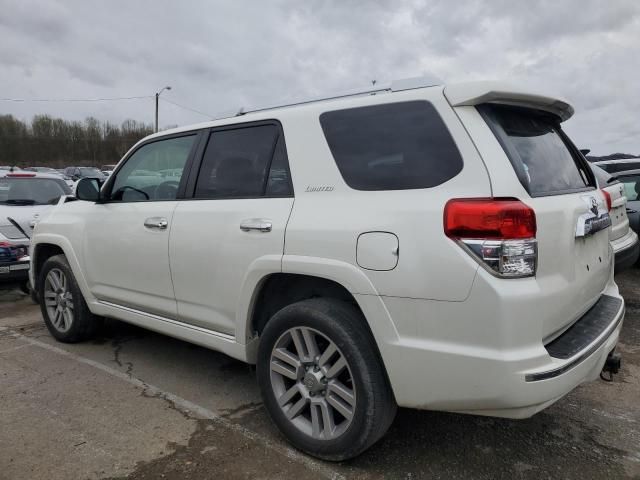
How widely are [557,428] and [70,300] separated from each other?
156 inches

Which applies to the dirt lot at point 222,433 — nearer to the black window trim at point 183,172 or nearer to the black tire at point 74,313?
the black tire at point 74,313

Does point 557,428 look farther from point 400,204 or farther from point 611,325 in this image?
point 400,204

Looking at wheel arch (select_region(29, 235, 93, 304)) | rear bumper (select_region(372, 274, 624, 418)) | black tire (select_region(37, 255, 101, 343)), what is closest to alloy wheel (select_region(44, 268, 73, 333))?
black tire (select_region(37, 255, 101, 343))

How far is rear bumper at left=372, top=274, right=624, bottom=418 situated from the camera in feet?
6.70

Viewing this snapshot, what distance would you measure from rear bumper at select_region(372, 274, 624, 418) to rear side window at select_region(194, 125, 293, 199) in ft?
3.51

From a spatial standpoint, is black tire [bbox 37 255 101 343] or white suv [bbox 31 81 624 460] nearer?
white suv [bbox 31 81 624 460]

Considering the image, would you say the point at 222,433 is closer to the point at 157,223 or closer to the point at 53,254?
the point at 157,223

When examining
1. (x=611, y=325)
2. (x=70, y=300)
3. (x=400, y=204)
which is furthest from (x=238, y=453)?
(x=70, y=300)

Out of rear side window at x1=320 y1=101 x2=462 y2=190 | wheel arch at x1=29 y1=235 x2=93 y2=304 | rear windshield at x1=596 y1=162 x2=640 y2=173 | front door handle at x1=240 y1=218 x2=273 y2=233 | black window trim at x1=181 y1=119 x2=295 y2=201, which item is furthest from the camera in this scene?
rear windshield at x1=596 y1=162 x2=640 y2=173

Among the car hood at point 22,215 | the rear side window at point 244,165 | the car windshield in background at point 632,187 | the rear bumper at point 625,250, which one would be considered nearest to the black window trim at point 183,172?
the rear side window at point 244,165

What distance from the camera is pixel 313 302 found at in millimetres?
2625

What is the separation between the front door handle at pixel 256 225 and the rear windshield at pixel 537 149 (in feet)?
4.06

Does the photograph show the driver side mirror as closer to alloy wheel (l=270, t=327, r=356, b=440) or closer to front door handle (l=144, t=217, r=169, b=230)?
front door handle (l=144, t=217, r=169, b=230)

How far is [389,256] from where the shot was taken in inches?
89.3
